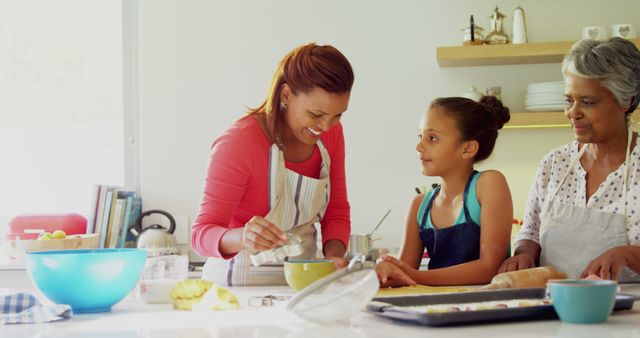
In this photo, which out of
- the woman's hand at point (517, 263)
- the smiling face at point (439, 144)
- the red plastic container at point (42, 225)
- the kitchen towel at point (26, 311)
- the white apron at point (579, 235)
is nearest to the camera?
the kitchen towel at point (26, 311)

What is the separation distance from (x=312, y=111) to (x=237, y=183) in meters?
0.27

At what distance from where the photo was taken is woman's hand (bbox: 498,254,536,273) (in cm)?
204

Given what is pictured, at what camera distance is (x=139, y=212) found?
3.93 meters

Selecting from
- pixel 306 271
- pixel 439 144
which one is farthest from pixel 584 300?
pixel 439 144

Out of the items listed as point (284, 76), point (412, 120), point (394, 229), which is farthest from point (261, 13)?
point (284, 76)

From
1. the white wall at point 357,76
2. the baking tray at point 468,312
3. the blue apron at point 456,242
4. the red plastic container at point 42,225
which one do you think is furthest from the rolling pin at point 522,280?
the red plastic container at point 42,225

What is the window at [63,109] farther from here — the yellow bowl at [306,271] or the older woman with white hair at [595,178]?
the yellow bowl at [306,271]

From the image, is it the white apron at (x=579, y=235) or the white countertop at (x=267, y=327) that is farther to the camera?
the white apron at (x=579, y=235)

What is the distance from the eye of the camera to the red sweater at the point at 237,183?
2.11 meters

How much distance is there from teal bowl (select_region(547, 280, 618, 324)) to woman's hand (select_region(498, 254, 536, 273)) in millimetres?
769

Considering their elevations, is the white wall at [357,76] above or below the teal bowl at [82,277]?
above

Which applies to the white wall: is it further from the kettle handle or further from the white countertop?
the white countertop

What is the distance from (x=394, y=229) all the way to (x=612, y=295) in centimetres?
253

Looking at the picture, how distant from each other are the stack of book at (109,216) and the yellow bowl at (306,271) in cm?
224
